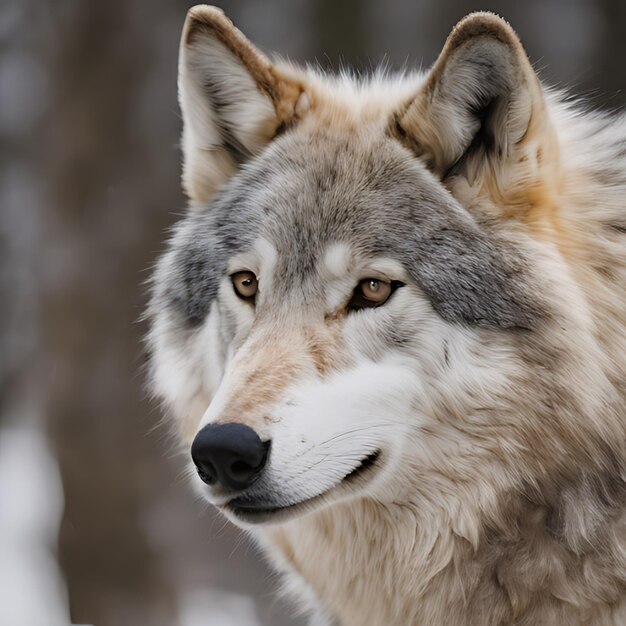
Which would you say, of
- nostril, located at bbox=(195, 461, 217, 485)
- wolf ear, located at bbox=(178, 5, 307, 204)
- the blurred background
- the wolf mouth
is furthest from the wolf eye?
the blurred background

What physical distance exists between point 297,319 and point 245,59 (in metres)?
0.91

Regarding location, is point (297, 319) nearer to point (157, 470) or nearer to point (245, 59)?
point (245, 59)

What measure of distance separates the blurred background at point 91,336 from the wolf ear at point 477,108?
11.5 feet

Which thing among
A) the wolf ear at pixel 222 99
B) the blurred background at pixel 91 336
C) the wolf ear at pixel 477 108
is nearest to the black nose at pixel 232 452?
the wolf ear at pixel 477 108

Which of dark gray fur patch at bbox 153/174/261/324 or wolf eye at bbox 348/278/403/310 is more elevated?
dark gray fur patch at bbox 153/174/261/324

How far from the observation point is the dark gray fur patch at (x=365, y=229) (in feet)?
8.11

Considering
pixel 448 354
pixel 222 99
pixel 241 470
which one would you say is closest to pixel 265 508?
pixel 241 470

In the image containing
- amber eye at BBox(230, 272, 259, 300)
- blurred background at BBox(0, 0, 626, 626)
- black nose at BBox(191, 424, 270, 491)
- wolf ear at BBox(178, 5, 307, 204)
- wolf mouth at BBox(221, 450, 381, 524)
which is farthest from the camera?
blurred background at BBox(0, 0, 626, 626)

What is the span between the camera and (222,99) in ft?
9.95

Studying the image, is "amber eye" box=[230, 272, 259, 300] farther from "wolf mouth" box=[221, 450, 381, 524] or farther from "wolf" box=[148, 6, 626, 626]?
"wolf mouth" box=[221, 450, 381, 524]

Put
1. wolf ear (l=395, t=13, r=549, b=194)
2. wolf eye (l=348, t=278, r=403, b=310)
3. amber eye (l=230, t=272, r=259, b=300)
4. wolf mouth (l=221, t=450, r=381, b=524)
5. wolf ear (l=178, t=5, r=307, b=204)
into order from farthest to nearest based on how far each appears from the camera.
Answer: wolf ear (l=178, t=5, r=307, b=204)
amber eye (l=230, t=272, r=259, b=300)
wolf eye (l=348, t=278, r=403, b=310)
wolf ear (l=395, t=13, r=549, b=194)
wolf mouth (l=221, t=450, r=381, b=524)

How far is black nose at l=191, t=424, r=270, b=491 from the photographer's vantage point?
85.0 inches

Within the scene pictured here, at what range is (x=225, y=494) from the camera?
2.28 metres

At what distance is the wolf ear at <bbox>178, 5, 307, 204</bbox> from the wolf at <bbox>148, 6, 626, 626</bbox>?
0.27 feet
